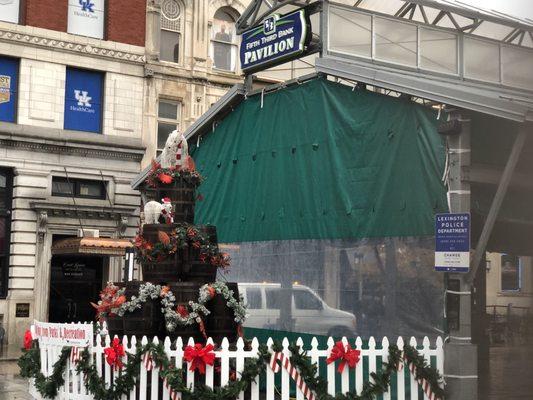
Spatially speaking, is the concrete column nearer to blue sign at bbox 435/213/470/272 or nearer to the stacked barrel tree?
blue sign at bbox 435/213/470/272

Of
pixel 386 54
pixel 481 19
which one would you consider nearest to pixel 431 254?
pixel 386 54

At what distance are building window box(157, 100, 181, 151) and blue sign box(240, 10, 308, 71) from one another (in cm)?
1444

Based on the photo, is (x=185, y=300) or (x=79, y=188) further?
(x=79, y=188)

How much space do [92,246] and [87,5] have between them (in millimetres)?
9498

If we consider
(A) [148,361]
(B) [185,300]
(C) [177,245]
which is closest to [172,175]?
(C) [177,245]

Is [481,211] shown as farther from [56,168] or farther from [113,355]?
[56,168]

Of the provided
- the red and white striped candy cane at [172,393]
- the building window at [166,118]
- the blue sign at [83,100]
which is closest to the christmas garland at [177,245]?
the red and white striped candy cane at [172,393]

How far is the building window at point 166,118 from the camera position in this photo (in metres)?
32.2

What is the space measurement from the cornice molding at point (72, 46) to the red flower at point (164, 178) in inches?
648

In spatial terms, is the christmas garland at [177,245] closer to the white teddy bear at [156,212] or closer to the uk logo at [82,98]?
the white teddy bear at [156,212]

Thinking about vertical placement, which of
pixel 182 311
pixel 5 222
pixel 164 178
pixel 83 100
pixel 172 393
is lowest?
pixel 172 393

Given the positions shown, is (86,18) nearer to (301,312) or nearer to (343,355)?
(301,312)

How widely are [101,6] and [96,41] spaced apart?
1542 millimetres

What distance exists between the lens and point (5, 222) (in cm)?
2867
